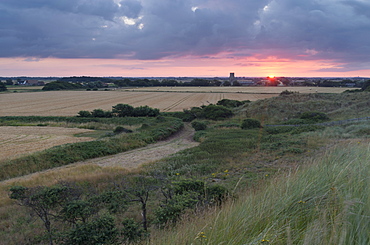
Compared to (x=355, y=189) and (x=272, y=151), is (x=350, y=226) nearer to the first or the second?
(x=355, y=189)

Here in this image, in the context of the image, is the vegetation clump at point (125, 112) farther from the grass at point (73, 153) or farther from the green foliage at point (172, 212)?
the green foliage at point (172, 212)

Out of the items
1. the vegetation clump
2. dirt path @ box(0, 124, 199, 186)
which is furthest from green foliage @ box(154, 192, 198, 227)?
the vegetation clump

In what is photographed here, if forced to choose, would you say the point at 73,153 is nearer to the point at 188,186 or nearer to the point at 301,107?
the point at 188,186

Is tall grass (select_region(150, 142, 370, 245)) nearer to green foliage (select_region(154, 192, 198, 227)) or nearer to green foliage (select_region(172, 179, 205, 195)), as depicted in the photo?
green foliage (select_region(154, 192, 198, 227))

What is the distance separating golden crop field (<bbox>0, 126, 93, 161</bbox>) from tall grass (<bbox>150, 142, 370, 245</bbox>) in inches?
927

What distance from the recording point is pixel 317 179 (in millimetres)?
4309

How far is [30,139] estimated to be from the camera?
33.4 metres

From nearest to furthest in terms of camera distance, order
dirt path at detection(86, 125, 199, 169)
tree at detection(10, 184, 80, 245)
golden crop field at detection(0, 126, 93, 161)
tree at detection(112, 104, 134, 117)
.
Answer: tree at detection(10, 184, 80, 245)
dirt path at detection(86, 125, 199, 169)
golden crop field at detection(0, 126, 93, 161)
tree at detection(112, 104, 134, 117)

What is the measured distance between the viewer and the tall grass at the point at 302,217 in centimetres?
270

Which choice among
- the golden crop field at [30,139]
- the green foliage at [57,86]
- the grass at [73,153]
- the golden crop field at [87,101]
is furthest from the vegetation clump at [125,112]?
the green foliage at [57,86]

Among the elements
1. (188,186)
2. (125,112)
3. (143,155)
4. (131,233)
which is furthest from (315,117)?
(131,233)

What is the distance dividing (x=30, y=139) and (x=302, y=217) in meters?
35.7

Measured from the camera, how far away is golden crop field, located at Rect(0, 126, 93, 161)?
2685cm

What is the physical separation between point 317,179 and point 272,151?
13928 millimetres
